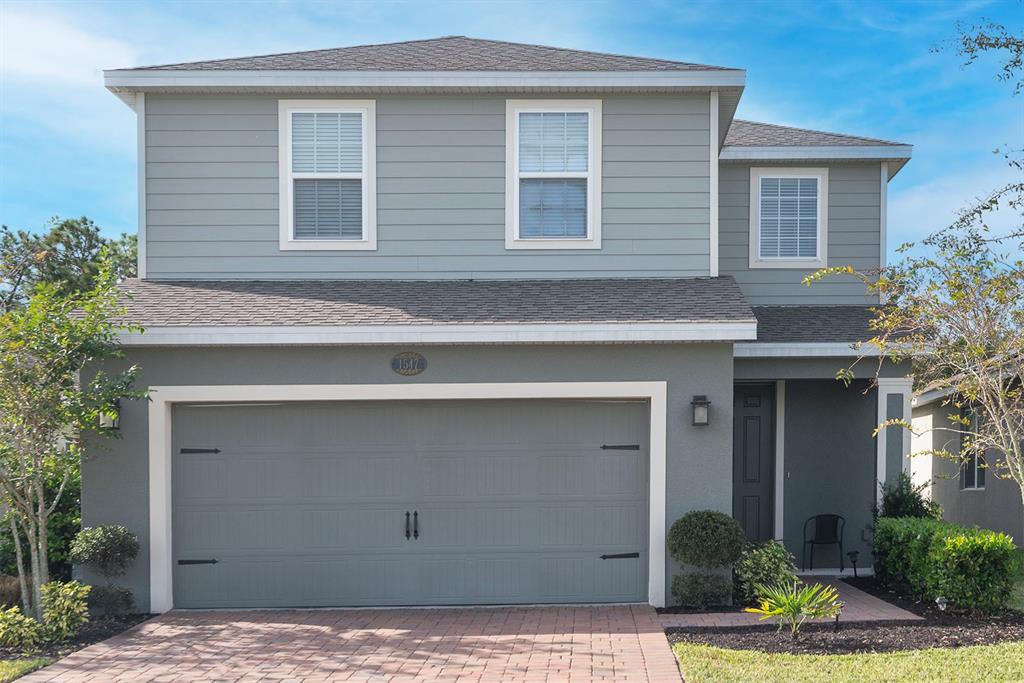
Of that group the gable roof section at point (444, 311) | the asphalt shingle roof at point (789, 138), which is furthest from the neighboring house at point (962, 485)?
the gable roof section at point (444, 311)

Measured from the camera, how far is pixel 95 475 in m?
9.34

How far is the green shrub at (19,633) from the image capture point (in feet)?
26.4

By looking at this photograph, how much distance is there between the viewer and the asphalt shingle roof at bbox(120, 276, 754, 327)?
9242mm

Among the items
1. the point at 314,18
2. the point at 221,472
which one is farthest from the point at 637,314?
the point at 314,18

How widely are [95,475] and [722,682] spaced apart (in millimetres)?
6319

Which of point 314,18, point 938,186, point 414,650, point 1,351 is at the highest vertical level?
point 314,18

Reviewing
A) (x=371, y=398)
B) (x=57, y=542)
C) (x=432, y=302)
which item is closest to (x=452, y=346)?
(x=432, y=302)

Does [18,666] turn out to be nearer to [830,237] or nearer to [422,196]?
[422,196]

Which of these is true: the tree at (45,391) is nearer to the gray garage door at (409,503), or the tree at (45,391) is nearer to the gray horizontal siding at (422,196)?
the gray garage door at (409,503)

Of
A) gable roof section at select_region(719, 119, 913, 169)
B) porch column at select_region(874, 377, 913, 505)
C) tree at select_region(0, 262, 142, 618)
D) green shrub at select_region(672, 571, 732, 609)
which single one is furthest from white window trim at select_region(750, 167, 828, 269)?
tree at select_region(0, 262, 142, 618)

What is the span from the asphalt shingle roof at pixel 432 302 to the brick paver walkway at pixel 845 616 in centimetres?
278

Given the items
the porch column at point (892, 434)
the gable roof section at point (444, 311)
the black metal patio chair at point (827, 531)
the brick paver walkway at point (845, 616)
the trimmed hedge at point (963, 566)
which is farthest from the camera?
the black metal patio chair at point (827, 531)

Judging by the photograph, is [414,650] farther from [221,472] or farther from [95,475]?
[95,475]

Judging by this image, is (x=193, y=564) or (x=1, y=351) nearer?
(x=1, y=351)
